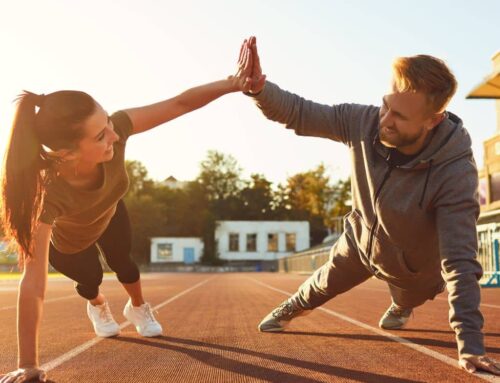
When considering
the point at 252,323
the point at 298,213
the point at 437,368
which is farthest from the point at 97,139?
the point at 298,213

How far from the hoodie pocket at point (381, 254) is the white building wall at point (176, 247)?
7025 cm

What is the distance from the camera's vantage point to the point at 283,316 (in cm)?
509

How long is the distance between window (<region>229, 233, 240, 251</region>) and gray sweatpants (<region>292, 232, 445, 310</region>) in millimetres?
70282

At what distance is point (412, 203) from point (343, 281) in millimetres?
1133

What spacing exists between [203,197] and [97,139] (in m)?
91.2

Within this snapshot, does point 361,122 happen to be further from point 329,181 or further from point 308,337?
point 329,181

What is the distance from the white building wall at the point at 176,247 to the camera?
2922 inches

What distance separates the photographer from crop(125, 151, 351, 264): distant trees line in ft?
241

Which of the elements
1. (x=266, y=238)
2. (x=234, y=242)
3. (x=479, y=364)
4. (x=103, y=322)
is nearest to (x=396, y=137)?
(x=479, y=364)

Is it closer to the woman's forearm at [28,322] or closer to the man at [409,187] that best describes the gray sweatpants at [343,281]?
the man at [409,187]

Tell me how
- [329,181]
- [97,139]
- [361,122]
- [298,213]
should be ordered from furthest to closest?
[298,213] → [329,181] → [361,122] → [97,139]

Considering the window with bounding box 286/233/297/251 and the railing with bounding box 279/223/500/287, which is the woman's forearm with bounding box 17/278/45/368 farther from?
the window with bounding box 286/233/297/251

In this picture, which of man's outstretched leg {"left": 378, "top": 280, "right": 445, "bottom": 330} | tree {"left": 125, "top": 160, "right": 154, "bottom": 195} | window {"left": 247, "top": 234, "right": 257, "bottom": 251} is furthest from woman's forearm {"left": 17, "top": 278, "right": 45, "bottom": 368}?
tree {"left": 125, "top": 160, "right": 154, "bottom": 195}

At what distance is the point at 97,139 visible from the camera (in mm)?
3389
